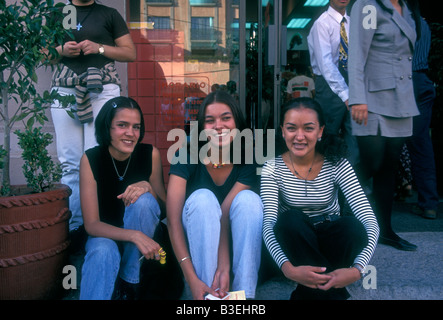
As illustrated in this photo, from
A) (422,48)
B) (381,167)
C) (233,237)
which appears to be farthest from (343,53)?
(233,237)

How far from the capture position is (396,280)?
7.21ft

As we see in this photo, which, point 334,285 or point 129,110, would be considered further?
point 129,110

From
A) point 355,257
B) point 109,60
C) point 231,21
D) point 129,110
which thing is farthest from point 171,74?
point 355,257

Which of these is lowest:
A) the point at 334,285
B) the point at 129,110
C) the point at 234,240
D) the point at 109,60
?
the point at 334,285

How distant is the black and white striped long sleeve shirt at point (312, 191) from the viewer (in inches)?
82.3

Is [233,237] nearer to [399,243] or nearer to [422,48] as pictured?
[399,243]

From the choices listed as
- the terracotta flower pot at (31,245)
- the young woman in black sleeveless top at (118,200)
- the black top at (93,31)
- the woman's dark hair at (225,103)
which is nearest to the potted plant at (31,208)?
the terracotta flower pot at (31,245)

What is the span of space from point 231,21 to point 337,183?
8.48ft

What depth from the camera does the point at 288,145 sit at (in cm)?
218

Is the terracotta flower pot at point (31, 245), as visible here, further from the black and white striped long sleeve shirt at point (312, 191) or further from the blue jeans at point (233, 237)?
the black and white striped long sleeve shirt at point (312, 191)

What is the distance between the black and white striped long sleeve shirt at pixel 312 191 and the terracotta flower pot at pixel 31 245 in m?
1.11

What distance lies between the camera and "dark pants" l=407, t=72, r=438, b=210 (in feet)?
10.8

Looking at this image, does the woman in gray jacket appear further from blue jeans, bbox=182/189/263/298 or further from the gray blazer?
blue jeans, bbox=182/189/263/298

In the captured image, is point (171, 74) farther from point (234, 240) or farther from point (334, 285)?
point (334, 285)
